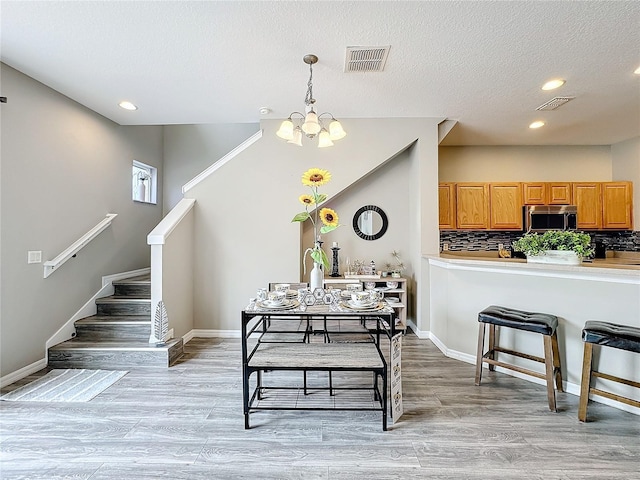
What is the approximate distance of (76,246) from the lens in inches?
134

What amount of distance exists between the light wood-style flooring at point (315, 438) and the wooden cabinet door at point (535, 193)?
3.19 meters

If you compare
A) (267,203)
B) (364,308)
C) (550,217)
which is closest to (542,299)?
(364,308)

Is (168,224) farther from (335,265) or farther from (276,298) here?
(335,265)

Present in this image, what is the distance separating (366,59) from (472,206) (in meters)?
3.08

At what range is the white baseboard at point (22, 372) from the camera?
2.72m

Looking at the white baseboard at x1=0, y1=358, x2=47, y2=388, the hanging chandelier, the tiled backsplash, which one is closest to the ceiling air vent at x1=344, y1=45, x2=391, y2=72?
the hanging chandelier

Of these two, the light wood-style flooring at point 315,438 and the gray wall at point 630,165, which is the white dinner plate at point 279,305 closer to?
the light wood-style flooring at point 315,438

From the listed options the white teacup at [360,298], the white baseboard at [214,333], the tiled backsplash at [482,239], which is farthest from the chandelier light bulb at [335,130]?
the tiled backsplash at [482,239]

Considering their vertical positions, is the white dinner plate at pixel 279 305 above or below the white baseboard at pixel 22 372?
above

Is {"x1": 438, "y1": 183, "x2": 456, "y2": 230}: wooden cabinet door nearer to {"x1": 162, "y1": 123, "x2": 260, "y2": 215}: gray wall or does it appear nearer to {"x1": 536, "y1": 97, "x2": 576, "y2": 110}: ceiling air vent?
{"x1": 536, "y1": 97, "x2": 576, "y2": 110}: ceiling air vent

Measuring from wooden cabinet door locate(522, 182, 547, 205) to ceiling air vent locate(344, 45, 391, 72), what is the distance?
11.2 feet

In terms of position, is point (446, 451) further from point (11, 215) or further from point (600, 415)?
point (11, 215)

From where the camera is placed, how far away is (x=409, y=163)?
447cm

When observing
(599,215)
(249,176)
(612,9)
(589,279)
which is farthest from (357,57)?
(599,215)
